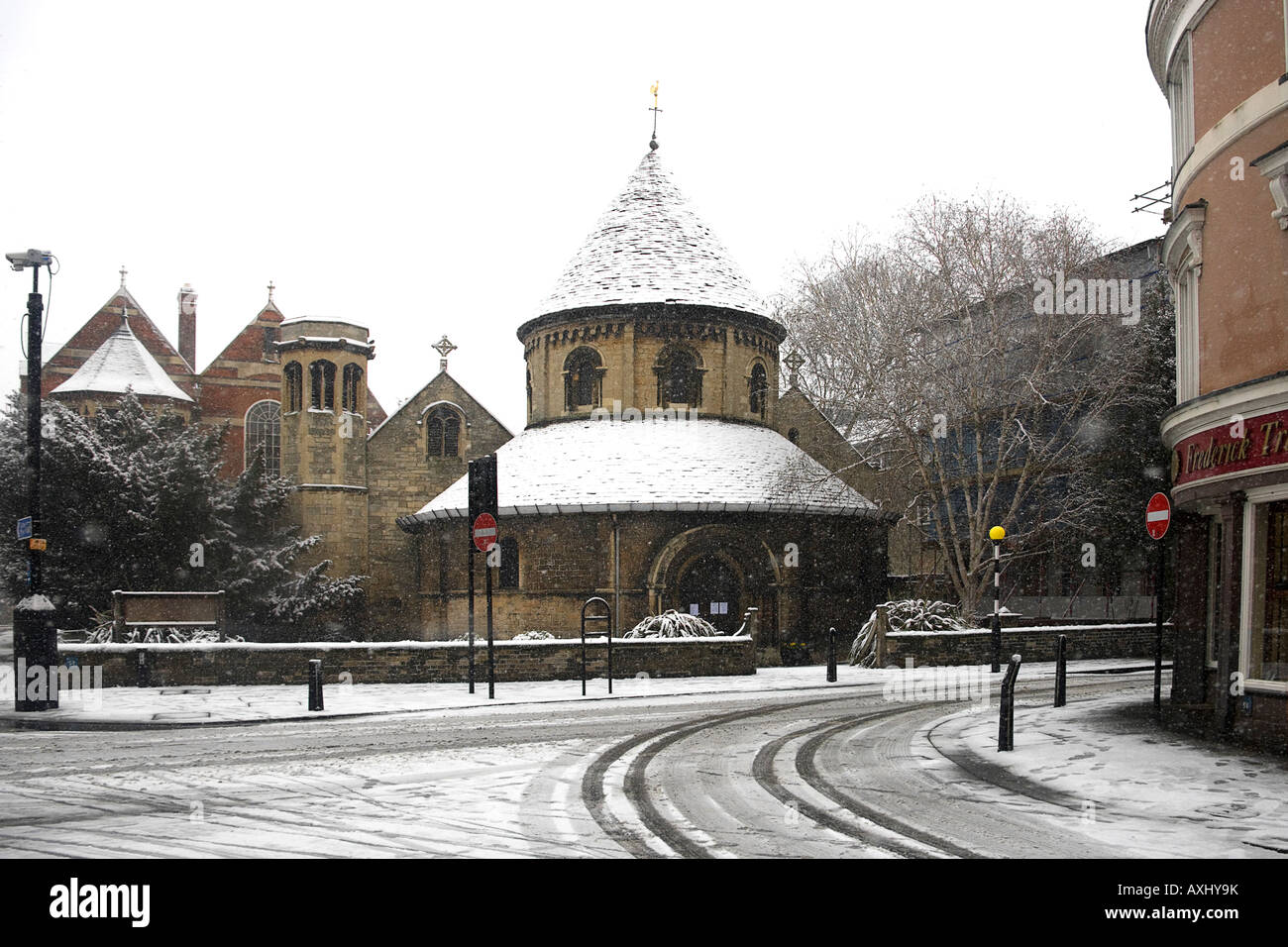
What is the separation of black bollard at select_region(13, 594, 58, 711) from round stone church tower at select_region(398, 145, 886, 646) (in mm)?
13869

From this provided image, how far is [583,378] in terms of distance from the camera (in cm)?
3350

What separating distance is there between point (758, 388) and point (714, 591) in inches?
327

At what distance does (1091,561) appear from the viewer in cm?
3325

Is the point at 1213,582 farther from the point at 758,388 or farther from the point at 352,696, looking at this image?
the point at 758,388

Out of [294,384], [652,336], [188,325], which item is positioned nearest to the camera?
[652,336]

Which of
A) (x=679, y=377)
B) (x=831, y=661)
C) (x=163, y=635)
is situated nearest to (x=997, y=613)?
(x=831, y=661)

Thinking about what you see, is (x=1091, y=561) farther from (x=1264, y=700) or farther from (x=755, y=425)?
(x=1264, y=700)

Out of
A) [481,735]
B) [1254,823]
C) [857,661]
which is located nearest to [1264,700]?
[1254,823]

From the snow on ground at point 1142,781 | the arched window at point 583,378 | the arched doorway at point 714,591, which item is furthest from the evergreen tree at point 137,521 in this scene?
the snow on ground at point 1142,781

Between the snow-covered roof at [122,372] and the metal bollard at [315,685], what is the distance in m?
27.9

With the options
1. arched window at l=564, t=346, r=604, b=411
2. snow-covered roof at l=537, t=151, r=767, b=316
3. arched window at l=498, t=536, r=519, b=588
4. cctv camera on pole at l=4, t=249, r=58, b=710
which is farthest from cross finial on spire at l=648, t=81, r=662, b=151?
cctv camera on pole at l=4, t=249, r=58, b=710

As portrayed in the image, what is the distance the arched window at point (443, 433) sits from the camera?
39.8m

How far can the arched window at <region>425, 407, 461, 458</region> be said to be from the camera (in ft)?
130
